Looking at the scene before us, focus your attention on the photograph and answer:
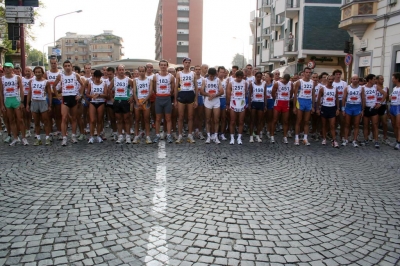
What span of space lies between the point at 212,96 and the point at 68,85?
380 centimetres

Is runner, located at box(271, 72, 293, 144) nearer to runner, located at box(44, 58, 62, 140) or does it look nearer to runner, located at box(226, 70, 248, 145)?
runner, located at box(226, 70, 248, 145)

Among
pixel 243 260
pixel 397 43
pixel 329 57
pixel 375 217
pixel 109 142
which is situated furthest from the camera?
pixel 329 57

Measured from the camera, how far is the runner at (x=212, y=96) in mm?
10430

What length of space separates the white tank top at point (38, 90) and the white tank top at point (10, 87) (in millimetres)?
454

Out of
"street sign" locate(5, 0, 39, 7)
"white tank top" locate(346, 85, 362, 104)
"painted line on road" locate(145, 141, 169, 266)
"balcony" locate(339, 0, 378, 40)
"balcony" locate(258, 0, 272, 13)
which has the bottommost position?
"painted line on road" locate(145, 141, 169, 266)

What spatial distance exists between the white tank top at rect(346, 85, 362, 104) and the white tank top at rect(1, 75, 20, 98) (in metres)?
8.88

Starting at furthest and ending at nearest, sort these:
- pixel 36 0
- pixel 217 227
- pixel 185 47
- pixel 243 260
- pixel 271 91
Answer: pixel 185 47, pixel 36 0, pixel 271 91, pixel 217 227, pixel 243 260

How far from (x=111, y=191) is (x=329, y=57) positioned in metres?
31.9

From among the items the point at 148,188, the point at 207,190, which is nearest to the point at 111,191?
the point at 148,188

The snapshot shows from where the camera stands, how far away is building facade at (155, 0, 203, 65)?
9344 cm

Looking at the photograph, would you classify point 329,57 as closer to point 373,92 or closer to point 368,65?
point 368,65

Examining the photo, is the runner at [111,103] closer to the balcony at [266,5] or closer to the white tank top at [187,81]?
the white tank top at [187,81]

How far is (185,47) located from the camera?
95875 millimetres

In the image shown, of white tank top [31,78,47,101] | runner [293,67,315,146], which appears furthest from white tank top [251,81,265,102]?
white tank top [31,78,47,101]
